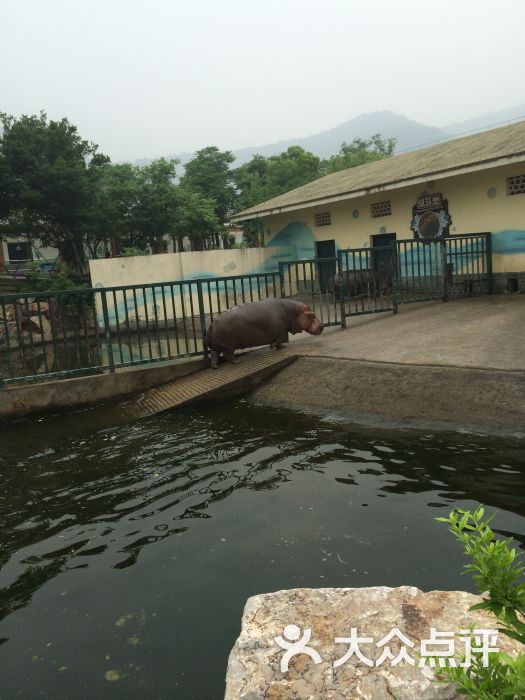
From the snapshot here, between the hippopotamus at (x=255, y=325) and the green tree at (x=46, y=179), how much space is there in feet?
61.7

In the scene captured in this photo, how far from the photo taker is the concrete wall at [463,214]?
42.0 feet

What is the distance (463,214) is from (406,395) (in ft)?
30.8

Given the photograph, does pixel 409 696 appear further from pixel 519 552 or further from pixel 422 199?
pixel 422 199

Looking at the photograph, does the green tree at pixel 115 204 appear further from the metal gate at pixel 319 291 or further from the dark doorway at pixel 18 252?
the metal gate at pixel 319 291

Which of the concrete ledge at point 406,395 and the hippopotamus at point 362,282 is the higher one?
the hippopotamus at point 362,282

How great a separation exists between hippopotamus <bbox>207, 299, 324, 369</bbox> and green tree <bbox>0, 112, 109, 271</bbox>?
1879cm

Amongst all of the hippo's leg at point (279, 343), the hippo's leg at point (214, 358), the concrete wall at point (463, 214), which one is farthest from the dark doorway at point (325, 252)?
the hippo's leg at point (214, 358)

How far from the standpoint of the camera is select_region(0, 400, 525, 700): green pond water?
2869mm

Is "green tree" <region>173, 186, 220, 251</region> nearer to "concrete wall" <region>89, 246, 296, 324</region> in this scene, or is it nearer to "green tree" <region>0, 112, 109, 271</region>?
"green tree" <region>0, 112, 109, 271</region>

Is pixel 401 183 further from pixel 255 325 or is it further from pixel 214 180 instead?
pixel 214 180

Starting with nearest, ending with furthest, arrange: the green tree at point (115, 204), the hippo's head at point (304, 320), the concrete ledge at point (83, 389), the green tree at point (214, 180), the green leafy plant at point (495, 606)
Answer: the green leafy plant at point (495, 606)
the concrete ledge at point (83, 389)
the hippo's head at point (304, 320)
the green tree at point (115, 204)
the green tree at point (214, 180)

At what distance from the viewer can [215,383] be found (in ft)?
25.7

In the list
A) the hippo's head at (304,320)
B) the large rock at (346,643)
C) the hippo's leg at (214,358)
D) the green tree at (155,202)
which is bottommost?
the large rock at (346,643)

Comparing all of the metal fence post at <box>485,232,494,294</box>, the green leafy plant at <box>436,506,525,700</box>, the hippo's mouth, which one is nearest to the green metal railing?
the hippo's mouth
